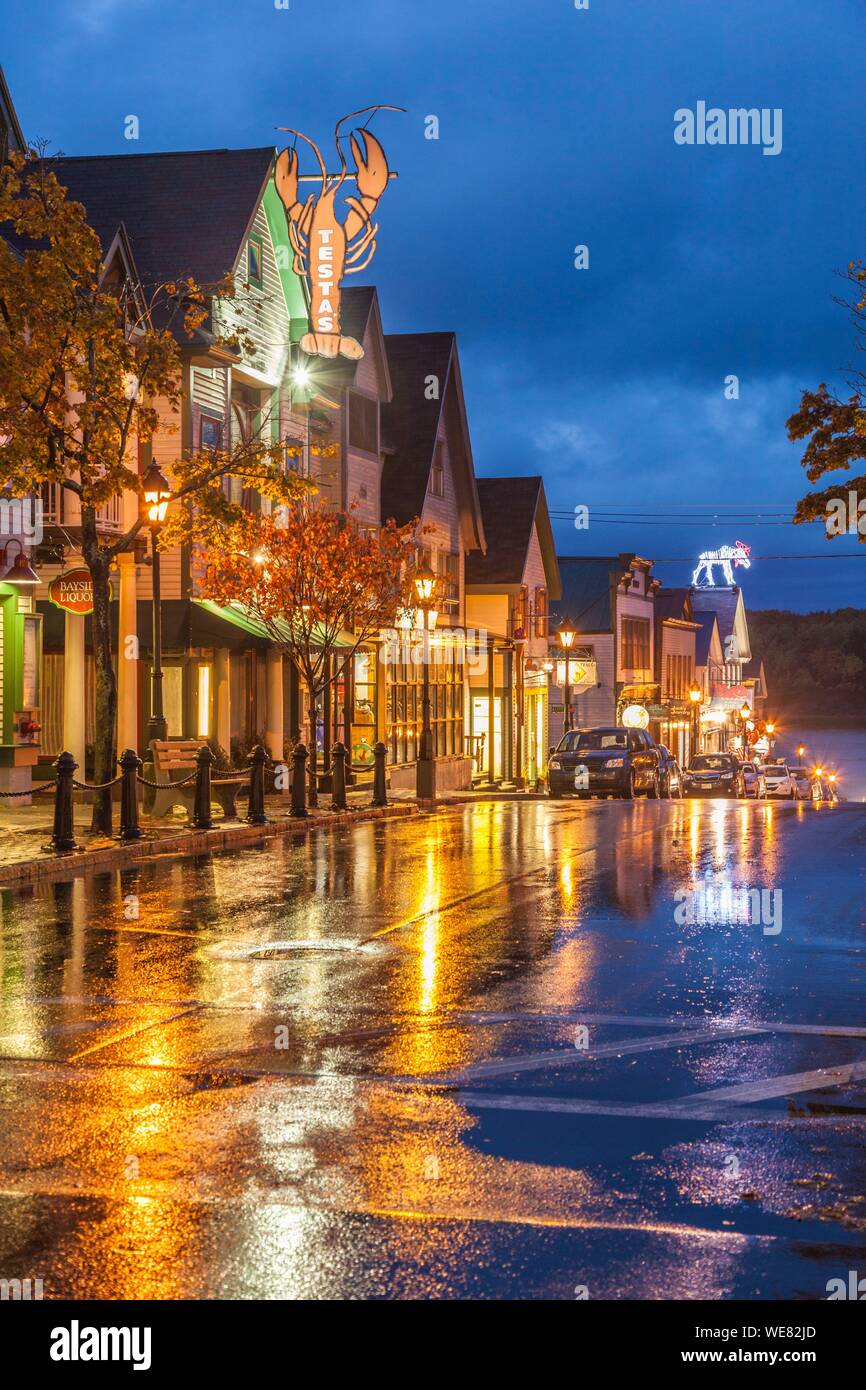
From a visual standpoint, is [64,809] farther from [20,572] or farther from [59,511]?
A: [59,511]

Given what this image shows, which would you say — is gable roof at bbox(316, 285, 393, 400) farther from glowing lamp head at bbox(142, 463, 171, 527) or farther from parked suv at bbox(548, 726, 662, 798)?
glowing lamp head at bbox(142, 463, 171, 527)

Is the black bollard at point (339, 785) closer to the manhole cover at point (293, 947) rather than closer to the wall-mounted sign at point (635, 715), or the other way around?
the manhole cover at point (293, 947)

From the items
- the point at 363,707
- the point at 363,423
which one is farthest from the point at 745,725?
the point at 363,707

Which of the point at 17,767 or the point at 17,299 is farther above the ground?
the point at 17,299

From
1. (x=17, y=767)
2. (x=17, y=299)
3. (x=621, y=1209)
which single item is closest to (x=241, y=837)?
(x=17, y=767)

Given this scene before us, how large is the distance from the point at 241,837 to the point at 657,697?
181ft

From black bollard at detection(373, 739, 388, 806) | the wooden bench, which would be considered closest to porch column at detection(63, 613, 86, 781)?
the wooden bench

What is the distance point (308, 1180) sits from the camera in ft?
21.0

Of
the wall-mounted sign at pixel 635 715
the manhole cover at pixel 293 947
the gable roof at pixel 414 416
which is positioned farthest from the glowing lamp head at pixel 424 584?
the wall-mounted sign at pixel 635 715

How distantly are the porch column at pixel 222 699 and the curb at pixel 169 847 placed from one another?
207 inches

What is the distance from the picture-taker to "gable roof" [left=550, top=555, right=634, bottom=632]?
2810 inches

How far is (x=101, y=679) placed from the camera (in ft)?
70.9

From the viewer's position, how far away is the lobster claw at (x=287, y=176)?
33.1m

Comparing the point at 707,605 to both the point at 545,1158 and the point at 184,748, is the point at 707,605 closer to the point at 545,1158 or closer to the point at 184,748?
the point at 184,748
